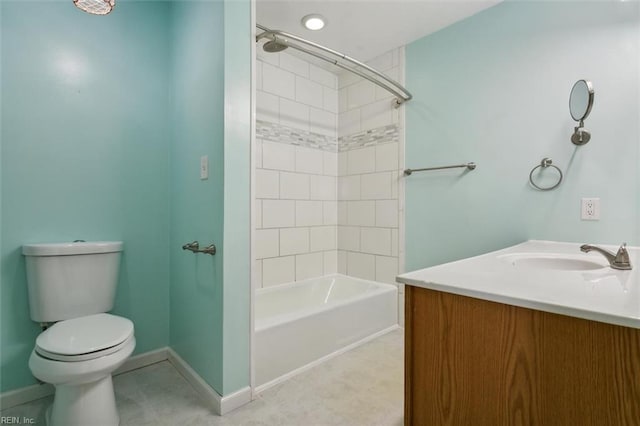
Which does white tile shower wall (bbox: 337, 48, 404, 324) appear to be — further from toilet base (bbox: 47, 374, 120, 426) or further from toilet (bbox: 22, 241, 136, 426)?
toilet base (bbox: 47, 374, 120, 426)

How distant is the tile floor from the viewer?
135cm

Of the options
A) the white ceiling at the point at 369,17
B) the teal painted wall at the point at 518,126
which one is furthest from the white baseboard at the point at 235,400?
the white ceiling at the point at 369,17

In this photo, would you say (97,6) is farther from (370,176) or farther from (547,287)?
(370,176)

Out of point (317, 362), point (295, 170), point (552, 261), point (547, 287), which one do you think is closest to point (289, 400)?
point (317, 362)

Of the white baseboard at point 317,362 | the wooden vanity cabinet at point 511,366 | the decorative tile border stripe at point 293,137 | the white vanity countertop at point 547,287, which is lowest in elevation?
the white baseboard at point 317,362

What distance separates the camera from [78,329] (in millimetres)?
1315

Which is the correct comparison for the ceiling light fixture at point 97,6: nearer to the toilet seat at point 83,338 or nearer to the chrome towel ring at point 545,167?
the toilet seat at point 83,338

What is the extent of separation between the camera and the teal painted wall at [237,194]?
55.1 inches

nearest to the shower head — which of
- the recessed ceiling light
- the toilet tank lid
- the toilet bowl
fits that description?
the recessed ceiling light

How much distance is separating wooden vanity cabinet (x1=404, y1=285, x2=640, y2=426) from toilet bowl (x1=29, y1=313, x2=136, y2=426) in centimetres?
116

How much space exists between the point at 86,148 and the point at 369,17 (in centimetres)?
196

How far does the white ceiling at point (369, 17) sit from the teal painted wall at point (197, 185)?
59 centimetres

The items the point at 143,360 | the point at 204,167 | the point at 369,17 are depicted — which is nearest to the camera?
the point at 204,167

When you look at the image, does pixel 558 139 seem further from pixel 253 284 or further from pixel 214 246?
pixel 214 246
